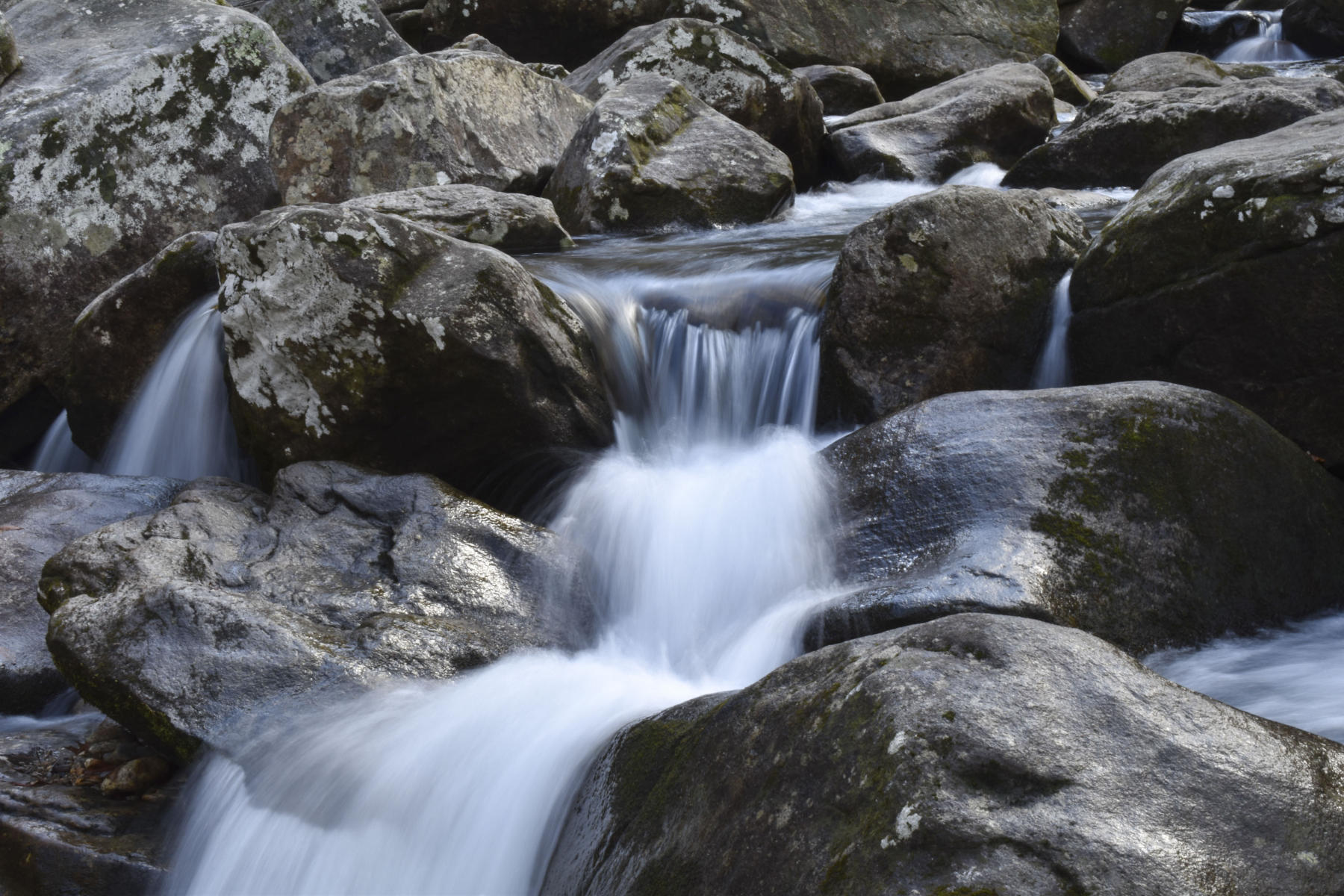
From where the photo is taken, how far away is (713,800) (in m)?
2.26

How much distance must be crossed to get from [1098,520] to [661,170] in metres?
5.26

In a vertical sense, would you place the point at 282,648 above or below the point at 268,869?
above

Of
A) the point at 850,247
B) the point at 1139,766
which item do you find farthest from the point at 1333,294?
the point at 1139,766

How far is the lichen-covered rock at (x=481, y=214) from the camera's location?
6785 millimetres

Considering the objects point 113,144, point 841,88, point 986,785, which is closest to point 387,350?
point 986,785

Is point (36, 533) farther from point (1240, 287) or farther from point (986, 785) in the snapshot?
point (1240, 287)

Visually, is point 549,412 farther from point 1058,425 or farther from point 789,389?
point 1058,425

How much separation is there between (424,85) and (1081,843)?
762cm

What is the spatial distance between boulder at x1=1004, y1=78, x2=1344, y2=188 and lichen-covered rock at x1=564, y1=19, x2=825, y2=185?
6.47 ft

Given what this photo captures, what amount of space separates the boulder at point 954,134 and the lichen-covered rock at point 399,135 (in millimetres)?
3090

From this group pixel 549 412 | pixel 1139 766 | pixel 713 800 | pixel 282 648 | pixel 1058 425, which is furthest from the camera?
pixel 549 412

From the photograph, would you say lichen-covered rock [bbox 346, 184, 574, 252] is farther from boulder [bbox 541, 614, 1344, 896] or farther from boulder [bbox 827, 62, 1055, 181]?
Result: boulder [bbox 541, 614, 1344, 896]

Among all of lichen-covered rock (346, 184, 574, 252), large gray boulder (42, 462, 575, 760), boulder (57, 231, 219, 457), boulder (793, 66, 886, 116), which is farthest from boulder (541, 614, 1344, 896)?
boulder (793, 66, 886, 116)

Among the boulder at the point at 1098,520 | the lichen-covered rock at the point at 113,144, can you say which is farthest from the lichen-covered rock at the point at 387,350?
the lichen-covered rock at the point at 113,144
